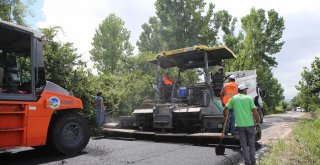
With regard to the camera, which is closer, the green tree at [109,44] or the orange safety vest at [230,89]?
the orange safety vest at [230,89]

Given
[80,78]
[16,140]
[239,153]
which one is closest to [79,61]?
[80,78]

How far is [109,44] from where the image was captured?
33281 millimetres

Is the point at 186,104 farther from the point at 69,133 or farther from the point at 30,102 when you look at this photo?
the point at 30,102

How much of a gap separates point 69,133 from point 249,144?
372 cm

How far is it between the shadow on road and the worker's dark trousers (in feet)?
11.0

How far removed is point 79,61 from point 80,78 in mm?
670

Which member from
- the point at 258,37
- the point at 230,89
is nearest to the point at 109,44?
the point at 258,37

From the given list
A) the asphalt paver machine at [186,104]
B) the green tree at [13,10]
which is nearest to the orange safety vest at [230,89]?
the asphalt paver machine at [186,104]

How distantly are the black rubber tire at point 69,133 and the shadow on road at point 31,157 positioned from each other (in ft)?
0.63

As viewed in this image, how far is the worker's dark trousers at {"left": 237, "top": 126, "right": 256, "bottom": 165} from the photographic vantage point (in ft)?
18.4

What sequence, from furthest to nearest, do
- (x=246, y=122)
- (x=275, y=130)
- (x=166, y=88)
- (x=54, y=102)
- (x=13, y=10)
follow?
(x=13, y=10), (x=275, y=130), (x=166, y=88), (x=54, y=102), (x=246, y=122)

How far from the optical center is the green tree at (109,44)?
3294 cm

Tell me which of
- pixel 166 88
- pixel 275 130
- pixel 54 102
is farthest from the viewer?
pixel 275 130

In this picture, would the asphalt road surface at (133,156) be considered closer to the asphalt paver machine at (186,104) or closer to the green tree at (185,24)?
the asphalt paver machine at (186,104)
